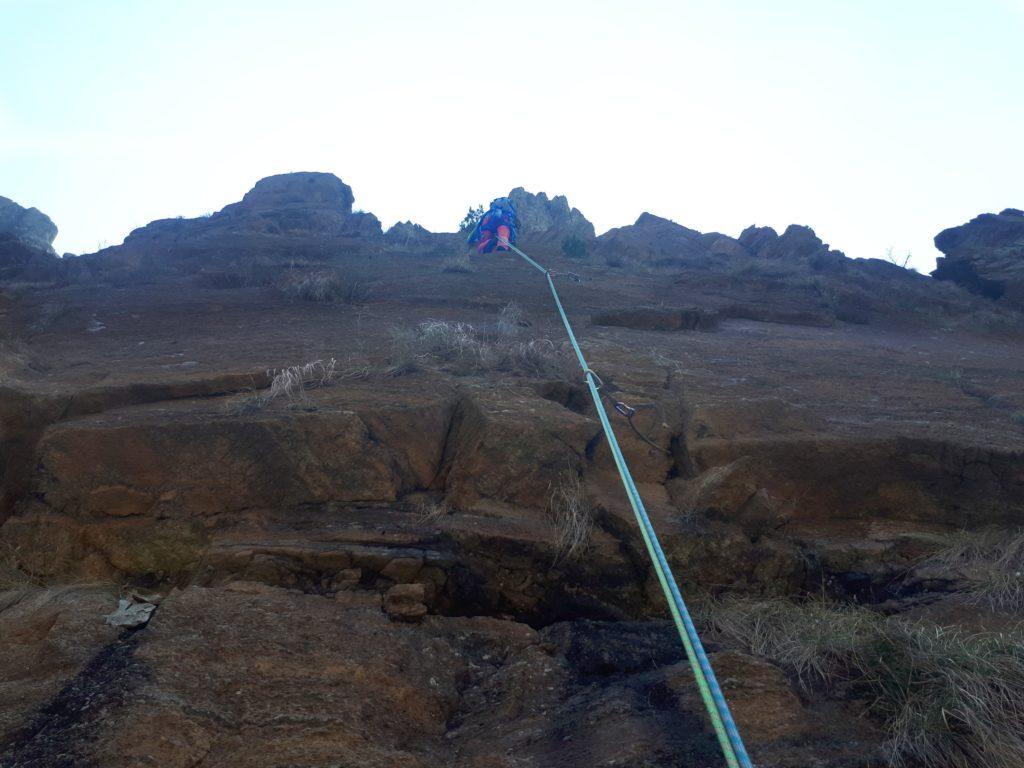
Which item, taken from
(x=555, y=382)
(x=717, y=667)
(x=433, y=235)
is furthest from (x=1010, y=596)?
(x=433, y=235)

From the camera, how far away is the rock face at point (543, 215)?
20.3 metres

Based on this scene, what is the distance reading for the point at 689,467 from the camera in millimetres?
5457

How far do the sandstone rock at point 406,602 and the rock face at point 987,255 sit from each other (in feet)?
41.2

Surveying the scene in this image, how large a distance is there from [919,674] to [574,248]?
12540 millimetres

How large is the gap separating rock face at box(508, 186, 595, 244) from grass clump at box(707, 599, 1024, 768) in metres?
16.2

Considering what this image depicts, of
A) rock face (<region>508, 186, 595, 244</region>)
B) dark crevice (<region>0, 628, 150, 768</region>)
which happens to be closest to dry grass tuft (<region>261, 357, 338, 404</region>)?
dark crevice (<region>0, 628, 150, 768</region>)

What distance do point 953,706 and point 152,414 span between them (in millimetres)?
4961

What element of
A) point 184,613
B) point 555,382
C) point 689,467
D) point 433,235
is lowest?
point 184,613

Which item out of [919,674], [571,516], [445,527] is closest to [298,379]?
[445,527]

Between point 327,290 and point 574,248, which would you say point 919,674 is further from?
point 574,248

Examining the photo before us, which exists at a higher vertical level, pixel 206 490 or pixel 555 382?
pixel 555 382

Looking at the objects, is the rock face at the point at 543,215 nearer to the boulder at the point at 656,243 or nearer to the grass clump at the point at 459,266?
the boulder at the point at 656,243

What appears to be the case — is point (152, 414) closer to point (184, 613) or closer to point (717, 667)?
point (184, 613)

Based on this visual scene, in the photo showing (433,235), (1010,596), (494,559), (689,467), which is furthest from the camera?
(433,235)
